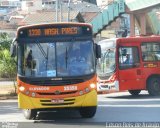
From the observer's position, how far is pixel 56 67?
14172mm

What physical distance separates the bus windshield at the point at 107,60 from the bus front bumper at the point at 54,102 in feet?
28.9

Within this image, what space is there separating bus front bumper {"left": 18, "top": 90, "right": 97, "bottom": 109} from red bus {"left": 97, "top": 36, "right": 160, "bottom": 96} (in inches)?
337

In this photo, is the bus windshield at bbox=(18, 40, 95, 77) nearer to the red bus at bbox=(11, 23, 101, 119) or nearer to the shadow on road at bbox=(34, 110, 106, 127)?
the red bus at bbox=(11, 23, 101, 119)

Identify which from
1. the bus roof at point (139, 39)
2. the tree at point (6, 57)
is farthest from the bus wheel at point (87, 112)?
the tree at point (6, 57)

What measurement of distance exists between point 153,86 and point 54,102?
9.91 metres

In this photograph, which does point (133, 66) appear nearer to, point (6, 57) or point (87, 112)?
point (6, 57)

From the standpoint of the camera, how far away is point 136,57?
74.5 ft

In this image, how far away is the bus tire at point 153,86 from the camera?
2278 cm

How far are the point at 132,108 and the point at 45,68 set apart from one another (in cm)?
482

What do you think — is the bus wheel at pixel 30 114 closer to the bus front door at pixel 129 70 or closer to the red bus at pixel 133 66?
the red bus at pixel 133 66

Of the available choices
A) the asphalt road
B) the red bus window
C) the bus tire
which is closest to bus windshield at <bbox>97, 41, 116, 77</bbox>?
the red bus window

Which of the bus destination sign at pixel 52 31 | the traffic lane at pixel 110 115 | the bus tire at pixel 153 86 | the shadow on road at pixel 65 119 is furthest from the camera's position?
the bus tire at pixel 153 86

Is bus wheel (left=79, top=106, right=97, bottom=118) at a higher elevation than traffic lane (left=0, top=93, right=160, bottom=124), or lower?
higher

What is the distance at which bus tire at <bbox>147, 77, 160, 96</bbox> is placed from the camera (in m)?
22.8
